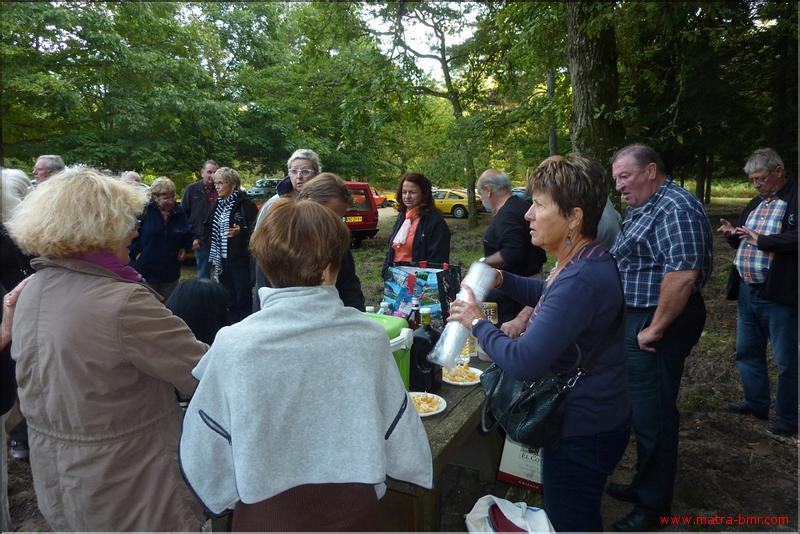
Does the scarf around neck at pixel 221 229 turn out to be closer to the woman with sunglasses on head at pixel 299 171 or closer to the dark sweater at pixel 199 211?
the dark sweater at pixel 199 211

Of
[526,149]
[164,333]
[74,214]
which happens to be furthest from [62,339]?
[526,149]

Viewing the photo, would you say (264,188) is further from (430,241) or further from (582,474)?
(582,474)

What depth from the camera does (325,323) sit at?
1363 millimetres

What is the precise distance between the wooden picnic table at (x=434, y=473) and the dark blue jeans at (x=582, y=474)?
15.6 inches

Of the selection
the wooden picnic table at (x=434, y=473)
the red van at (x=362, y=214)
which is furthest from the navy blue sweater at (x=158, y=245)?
the red van at (x=362, y=214)

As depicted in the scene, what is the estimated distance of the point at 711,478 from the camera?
3258mm

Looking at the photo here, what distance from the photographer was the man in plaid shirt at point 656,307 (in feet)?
8.46

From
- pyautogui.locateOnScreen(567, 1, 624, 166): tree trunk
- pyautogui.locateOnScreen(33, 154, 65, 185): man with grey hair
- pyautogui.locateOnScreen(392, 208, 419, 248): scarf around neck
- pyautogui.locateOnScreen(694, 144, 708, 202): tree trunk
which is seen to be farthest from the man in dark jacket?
pyautogui.locateOnScreen(694, 144, 708, 202): tree trunk

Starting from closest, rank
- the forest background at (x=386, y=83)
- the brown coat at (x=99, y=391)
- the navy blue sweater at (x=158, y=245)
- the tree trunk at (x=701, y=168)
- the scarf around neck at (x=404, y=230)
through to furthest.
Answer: the brown coat at (x=99, y=391)
the scarf around neck at (x=404, y=230)
the navy blue sweater at (x=158, y=245)
the forest background at (x=386, y=83)
the tree trunk at (x=701, y=168)

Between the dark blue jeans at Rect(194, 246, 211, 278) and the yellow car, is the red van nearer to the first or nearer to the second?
the dark blue jeans at Rect(194, 246, 211, 278)

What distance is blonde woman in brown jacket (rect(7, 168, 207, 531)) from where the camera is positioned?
1.60m

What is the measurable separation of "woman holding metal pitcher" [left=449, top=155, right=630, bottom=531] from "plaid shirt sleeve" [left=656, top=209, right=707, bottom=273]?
98 cm

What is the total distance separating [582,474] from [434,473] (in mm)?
518

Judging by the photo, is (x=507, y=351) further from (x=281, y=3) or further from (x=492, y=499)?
(x=281, y=3)
